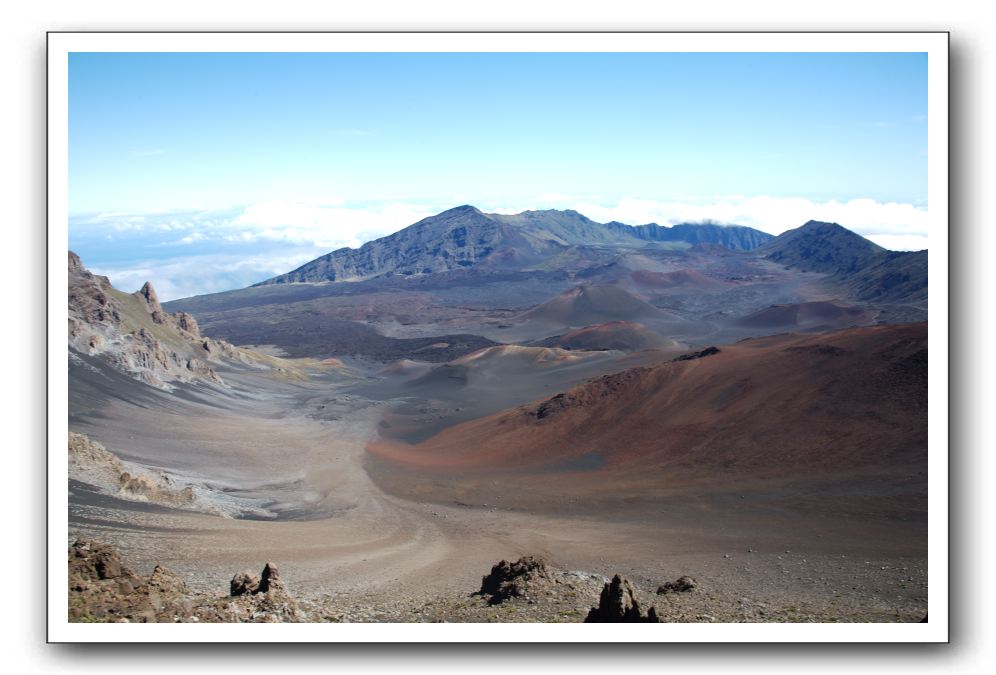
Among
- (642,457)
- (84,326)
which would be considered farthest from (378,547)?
(84,326)

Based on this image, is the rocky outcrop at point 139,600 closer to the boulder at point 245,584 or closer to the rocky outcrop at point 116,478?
the boulder at point 245,584

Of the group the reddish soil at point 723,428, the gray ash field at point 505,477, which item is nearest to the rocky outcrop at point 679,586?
the gray ash field at point 505,477

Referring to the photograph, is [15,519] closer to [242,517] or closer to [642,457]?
[242,517]

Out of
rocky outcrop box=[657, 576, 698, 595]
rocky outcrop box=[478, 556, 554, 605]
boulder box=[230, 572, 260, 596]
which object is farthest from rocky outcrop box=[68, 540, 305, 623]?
rocky outcrop box=[657, 576, 698, 595]

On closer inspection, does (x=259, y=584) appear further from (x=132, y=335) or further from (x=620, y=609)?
(x=132, y=335)
